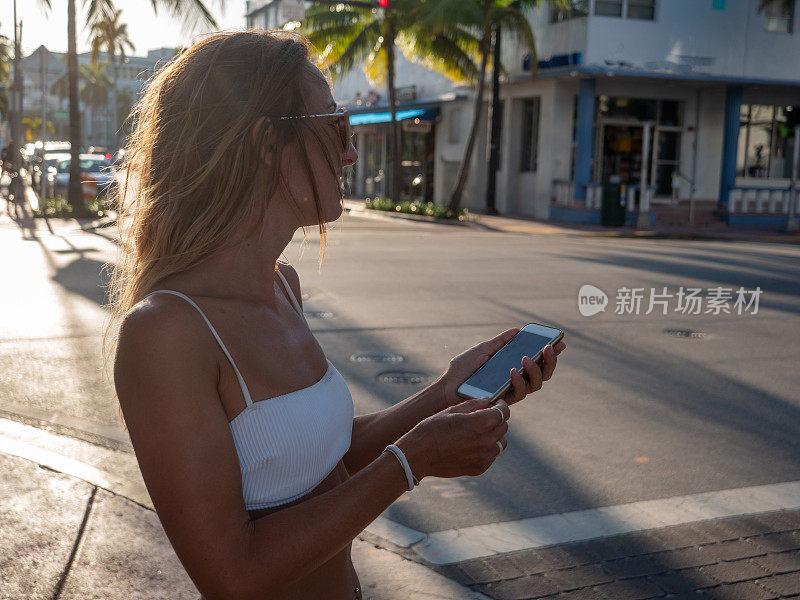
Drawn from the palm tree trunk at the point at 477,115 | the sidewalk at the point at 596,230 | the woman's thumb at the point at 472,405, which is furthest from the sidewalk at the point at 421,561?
the palm tree trunk at the point at 477,115

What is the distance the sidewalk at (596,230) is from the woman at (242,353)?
20.9m

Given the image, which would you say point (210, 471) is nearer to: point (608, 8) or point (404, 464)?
point (404, 464)

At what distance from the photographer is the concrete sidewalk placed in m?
3.39

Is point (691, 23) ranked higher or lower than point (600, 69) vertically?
higher

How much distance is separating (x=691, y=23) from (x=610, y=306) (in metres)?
19.4

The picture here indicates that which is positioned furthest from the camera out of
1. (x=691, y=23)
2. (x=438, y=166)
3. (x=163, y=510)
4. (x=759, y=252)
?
(x=438, y=166)

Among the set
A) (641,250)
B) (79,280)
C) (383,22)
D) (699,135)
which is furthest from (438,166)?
(79,280)

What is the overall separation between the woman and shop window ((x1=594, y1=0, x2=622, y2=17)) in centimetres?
2579

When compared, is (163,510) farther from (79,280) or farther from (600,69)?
(600,69)

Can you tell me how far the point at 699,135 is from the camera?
27.9 meters

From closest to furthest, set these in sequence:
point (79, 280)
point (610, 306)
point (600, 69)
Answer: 1. point (610, 306)
2. point (79, 280)
3. point (600, 69)

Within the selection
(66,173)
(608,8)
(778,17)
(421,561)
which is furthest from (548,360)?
(66,173)

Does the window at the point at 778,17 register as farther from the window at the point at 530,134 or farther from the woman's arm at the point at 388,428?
the woman's arm at the point at 388,428

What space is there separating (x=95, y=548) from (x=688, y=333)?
684 centimetres
